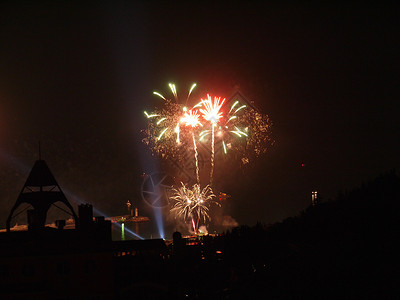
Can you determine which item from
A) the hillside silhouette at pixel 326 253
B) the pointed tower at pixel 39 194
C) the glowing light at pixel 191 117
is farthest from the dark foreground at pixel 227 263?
the glowing light at pixel 191 117

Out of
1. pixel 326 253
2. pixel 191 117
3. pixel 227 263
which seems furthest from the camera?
pixel 191 117

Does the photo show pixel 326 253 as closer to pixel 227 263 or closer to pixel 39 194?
pixel 227 263

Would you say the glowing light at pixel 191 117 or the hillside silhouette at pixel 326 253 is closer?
the hillside silhouette at pixel 326 253

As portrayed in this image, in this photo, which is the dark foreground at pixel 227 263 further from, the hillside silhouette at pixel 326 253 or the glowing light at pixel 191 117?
the glowing light at pixel 191 117

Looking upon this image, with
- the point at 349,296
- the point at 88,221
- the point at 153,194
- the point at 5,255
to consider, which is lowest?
the point at 349,296

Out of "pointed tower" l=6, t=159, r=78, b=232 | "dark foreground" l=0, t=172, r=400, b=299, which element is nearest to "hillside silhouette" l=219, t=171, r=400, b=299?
"dark foreground" l=0, t=172, r=400, b=299

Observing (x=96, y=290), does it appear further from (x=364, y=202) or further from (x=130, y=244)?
(x=364, y=202)

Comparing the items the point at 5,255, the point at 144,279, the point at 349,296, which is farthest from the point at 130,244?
the point at 349,296

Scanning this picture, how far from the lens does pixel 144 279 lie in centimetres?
2589

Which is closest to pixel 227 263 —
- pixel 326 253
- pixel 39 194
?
pixel 326 253

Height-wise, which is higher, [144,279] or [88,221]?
A: [88,221]

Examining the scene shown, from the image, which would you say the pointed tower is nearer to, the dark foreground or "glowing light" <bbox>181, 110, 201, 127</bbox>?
the dark foreground

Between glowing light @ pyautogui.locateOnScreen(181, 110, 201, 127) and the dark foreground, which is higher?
glowing light @ pyautogui.locateOnScreen(181, 110, 201, 127)

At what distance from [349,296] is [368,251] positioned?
5.11 m
